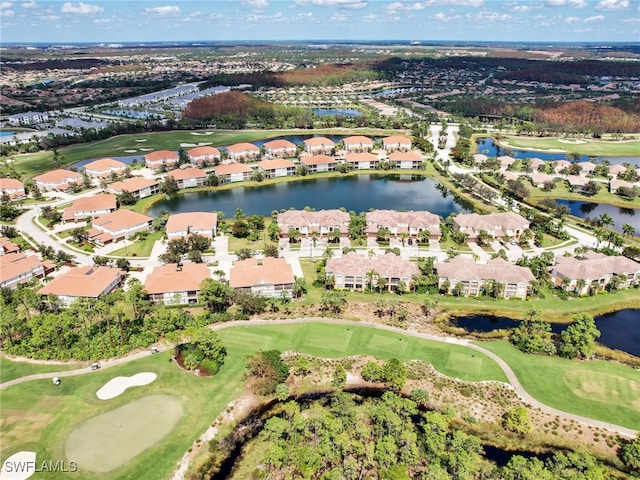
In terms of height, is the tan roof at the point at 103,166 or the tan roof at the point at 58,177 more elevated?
the tan roof at the point at 103,166

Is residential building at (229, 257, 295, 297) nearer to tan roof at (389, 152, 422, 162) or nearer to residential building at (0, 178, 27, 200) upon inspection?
residential building at (0, 178, 27, 200)

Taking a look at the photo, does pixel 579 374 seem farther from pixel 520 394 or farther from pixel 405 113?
pixel 405 113

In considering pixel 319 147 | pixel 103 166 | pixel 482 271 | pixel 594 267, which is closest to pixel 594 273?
pixel 594 267

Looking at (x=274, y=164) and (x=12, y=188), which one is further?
(x=274, y=164)

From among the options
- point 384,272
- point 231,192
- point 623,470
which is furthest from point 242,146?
point 623,470

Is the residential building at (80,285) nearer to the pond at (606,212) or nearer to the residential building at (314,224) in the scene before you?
the residential building at (314,224)

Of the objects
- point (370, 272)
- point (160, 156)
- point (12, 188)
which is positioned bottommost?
point (370, 272)

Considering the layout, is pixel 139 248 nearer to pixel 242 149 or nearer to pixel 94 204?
pixel 94 204

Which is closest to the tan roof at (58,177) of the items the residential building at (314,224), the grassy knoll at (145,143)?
the grassy knoll at (145,143)
